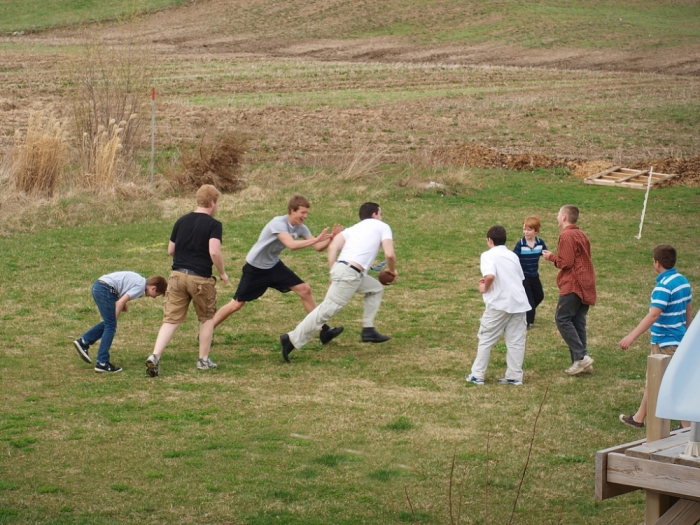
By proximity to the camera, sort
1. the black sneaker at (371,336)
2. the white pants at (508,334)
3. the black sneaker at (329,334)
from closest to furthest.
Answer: the white pants at (508,334), the black sneaker at (329,334), the black sneaker at (371,336)

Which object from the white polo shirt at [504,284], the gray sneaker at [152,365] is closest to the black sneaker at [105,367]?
the gray sneaker at [152,365]

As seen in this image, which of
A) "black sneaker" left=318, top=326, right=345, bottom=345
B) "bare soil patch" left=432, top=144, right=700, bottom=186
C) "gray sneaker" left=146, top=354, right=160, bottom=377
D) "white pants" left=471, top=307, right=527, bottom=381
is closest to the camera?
"white pants" left=471, top=307, right=527, bottom=381

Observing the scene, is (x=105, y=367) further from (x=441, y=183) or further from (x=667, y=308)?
(x=441, y=183)

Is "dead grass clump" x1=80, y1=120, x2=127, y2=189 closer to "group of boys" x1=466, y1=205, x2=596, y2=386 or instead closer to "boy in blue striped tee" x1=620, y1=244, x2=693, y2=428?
"group of boys" x1=466, y1=205, x2=596, y2=386

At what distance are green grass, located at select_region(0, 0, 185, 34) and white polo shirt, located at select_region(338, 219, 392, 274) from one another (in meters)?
50.7

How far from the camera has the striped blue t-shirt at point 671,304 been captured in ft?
26.7

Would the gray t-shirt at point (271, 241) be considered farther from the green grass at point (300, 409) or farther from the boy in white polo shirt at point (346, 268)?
the green grass at point (300, 409)

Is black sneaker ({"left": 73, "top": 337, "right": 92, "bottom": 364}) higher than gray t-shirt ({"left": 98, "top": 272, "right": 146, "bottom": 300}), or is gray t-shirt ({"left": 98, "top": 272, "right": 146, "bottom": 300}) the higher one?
gray t-shirt ({"left": 98, "top": 272, "right": 146, "bottom": 300})

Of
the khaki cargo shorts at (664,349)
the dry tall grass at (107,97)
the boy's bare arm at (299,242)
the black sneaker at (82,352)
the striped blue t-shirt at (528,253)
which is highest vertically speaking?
the dry tall grass at (107,97)

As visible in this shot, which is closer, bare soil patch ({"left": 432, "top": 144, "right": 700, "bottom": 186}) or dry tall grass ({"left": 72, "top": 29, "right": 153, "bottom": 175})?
dry tall grass ({"left": 72, "top": 29, "right": 153, "bottom": 175})

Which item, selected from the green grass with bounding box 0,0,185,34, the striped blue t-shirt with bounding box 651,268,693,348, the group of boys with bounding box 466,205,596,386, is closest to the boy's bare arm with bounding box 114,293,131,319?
the group of boys with bounding box 466,205,596,386

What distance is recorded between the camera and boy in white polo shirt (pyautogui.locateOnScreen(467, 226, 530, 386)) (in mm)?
9430

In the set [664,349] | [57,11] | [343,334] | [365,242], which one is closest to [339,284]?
[365,242]

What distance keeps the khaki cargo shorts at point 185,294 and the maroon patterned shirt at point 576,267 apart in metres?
3.47
